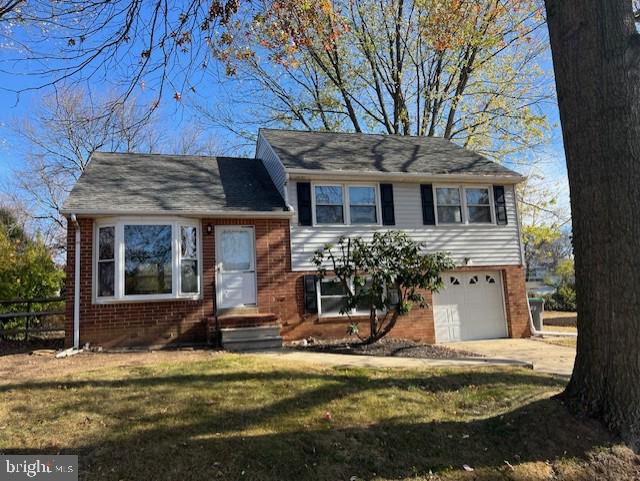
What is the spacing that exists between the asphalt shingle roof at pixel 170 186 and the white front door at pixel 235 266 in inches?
25.9

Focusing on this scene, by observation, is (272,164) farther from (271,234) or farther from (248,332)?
(248,332)

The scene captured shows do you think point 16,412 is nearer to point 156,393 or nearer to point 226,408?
point 156,393

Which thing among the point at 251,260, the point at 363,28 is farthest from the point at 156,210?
the point at 363,28

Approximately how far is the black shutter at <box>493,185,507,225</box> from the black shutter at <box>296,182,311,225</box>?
564 centimetres

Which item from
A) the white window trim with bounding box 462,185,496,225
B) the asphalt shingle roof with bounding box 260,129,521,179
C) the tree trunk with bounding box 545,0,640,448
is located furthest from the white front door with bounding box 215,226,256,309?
the tree trunk with bounding box 545,0,640,448

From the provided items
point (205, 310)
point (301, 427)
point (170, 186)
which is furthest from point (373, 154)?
point (301, 427)

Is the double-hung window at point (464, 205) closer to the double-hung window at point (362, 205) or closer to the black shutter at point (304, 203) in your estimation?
the double-hung window at point (362, 205)

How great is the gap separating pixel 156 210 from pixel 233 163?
4.55 metres

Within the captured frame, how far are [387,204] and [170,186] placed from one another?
19.0 feet

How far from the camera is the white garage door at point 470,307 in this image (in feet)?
43.1

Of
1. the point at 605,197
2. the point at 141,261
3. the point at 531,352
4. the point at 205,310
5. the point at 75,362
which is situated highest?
the point at 141,261

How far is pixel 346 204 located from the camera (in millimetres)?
12641

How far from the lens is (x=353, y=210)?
12727 millimetres

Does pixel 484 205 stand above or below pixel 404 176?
below
